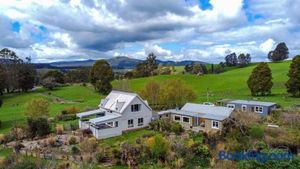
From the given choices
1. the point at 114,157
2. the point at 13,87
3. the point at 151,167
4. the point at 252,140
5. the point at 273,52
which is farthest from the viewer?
the point at 273,52

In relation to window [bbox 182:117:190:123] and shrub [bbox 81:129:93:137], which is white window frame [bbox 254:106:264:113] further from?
shrub [bbox 81:129:93:137]

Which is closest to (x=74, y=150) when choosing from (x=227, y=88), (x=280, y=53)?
(x=227, y=88)

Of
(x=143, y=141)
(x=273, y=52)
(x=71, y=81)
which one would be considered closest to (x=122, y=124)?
(x=143, y=141)

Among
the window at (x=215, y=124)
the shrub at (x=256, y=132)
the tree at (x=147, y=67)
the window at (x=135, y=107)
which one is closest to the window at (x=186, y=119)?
the window at (x=215, y=124)

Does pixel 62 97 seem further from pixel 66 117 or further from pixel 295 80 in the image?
pixel 295 80

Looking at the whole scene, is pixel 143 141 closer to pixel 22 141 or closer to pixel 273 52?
pixel 22 141

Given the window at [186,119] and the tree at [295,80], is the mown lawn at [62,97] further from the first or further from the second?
the tree at [295,80]
